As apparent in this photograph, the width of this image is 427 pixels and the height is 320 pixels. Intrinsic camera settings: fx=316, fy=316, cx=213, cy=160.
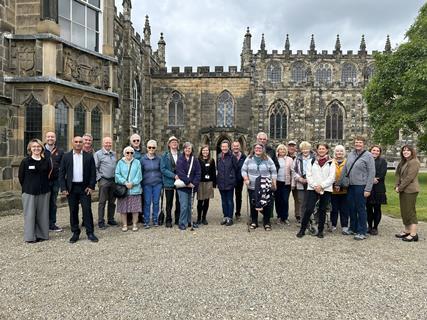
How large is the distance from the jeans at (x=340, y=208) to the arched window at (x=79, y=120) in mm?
7793

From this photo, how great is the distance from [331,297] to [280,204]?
414 centimetres

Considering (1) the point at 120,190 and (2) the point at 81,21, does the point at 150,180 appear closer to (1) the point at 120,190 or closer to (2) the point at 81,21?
(1) the point at 120,190

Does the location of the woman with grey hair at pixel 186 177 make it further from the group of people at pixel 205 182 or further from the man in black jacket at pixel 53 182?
the man in black jacket at pixel 53 182

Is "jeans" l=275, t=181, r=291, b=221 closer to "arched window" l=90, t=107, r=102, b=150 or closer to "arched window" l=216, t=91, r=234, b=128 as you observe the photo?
"arched window" l=90, t=107, r=102, b=150

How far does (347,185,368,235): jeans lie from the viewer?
627 cm

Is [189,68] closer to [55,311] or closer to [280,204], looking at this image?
[280,204]

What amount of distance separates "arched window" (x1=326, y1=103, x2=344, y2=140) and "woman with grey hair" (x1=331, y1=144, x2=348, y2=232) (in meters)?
27.2

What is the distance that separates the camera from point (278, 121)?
32.0m

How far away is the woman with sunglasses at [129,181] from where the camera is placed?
667 cm

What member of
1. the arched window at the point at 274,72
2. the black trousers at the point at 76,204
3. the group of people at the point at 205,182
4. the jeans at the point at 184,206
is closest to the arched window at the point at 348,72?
the arched window at the point at 274,72

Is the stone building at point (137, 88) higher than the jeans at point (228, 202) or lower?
higher

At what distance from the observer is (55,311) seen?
3270 mm

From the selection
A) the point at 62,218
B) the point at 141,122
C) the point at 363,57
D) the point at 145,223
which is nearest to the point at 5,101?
the point at 62,218

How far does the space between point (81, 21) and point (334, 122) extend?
27743 mm
